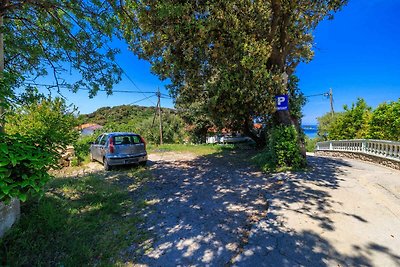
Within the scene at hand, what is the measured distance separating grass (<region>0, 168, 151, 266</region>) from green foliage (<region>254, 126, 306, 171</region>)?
5.12 metres

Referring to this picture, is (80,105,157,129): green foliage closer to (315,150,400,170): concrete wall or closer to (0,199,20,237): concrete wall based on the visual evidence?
(315,150,400,170): concrete wall

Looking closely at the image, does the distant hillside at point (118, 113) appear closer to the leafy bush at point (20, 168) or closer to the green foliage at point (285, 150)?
the green foliage at point (285, 150)

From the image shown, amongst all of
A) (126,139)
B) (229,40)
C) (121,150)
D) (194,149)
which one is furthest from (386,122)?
(194,149)

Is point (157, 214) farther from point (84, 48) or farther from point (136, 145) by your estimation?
point (136, 145)

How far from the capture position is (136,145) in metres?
9.29

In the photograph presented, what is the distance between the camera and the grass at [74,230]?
3.15 m

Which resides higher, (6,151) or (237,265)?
(6,151)

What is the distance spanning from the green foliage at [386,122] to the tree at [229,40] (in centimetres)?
505

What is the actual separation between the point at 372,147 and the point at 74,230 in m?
11.9

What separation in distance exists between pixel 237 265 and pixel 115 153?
7186 mm

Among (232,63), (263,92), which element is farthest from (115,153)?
(263,92)

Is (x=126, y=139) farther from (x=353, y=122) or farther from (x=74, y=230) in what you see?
(x=353, y=122)

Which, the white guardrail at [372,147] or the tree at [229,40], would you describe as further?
the white guardrail at [372,147]

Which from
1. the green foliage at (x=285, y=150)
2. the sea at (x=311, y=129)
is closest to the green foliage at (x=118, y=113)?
the sea at (x=311, y=129)
